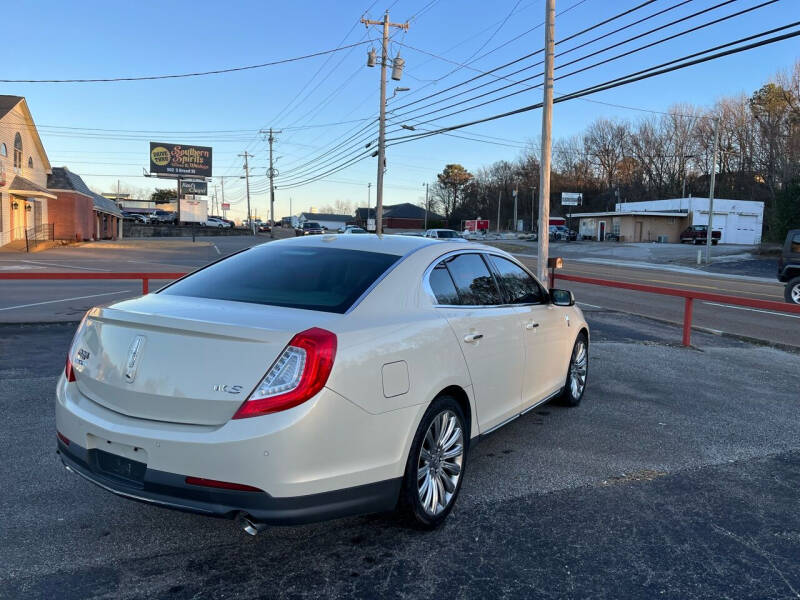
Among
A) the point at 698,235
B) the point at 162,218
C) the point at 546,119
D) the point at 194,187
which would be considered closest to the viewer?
the point at 546,119

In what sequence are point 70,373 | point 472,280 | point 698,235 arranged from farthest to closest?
point 698,235 → point 472,280 → point 70,373

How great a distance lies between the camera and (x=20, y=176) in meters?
35.6

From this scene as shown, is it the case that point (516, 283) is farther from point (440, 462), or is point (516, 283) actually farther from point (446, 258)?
point (440, 462)

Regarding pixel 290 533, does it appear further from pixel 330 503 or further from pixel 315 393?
Result: pixel 315 393

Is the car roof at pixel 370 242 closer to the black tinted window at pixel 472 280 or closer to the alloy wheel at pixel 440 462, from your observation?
the black tinted window at pixel 472 280

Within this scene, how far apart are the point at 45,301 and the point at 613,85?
13.9 metres

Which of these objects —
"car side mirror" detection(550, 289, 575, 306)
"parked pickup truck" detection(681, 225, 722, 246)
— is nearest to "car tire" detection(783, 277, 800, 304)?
"car side mirror" detection(550, 289, 575, 306)

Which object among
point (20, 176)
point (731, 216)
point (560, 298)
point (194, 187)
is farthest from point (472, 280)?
point (194, 187)

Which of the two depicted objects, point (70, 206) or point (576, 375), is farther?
point (70, 206)

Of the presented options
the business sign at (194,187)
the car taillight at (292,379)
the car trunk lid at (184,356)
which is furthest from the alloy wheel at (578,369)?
the business sign at (194,187)

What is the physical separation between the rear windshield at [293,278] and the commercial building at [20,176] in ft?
107

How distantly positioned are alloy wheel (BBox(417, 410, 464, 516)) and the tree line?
41982 millimetres

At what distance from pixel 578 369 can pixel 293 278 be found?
3384mm

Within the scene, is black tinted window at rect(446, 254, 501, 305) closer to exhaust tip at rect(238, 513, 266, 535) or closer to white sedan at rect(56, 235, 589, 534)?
white sedan at rect(56, 235, 589, 534)
